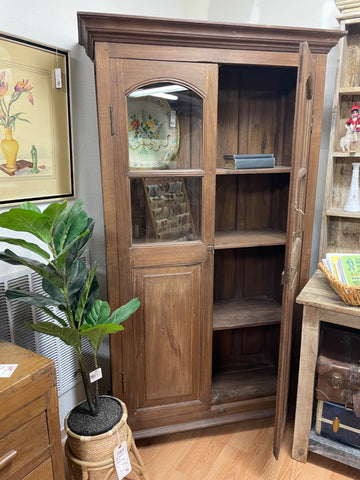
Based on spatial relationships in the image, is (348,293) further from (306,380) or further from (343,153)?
(343,153)

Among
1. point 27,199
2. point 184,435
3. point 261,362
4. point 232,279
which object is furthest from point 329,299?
point 27,199

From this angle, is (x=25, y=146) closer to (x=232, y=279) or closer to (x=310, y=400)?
(x=232, y=279)

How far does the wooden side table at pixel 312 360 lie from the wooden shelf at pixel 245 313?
1.00ft

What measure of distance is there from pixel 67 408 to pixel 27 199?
109cm

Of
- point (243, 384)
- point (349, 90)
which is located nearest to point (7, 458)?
point (243, 384)

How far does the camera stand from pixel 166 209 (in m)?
1.71

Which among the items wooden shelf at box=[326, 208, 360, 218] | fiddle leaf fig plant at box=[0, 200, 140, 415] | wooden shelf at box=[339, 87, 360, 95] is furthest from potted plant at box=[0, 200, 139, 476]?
wooden shelf at box=[339, 87, 360, 95]

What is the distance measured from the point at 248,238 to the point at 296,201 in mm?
511

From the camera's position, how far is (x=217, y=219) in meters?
2.11

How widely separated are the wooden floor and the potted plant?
1.53 feet

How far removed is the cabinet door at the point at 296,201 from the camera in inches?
53.0

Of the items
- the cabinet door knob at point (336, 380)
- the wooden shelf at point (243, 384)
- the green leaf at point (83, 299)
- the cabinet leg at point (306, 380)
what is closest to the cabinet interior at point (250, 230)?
the wooden shelf at point (243, 384)

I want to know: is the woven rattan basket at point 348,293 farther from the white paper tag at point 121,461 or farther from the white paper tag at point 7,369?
the white paper tag at point 7,369

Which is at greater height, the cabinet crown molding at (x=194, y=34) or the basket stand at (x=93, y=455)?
the cabinet crown molding at (x=194, y=34)
